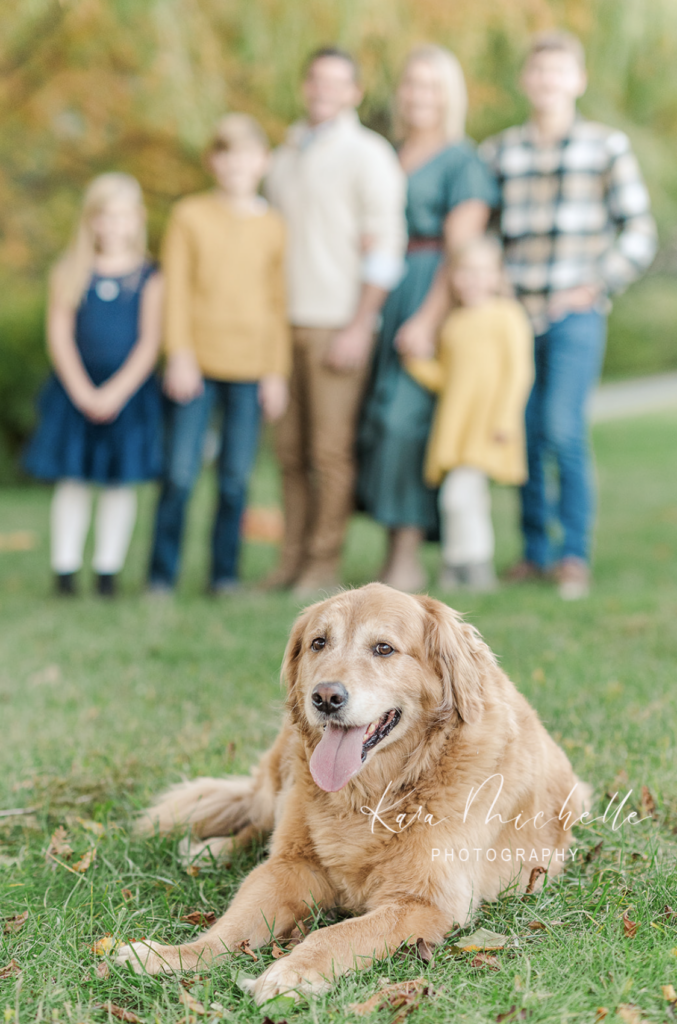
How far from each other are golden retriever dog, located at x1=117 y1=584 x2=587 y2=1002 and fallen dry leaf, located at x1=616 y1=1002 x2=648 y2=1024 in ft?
1.31

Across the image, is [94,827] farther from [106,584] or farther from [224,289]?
[224,289]

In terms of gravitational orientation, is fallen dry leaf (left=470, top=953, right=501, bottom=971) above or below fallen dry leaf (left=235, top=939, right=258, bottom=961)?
above

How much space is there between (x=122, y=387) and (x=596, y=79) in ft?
21.3

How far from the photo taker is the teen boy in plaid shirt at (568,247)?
548cm

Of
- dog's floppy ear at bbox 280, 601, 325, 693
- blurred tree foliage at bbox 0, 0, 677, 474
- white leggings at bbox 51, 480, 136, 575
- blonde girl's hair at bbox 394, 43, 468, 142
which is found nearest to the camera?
dog's floppy ear at bbox 280, 601, 325, 693

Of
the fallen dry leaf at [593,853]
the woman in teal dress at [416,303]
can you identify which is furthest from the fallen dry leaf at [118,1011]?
the woman in teal dress at [416,303]

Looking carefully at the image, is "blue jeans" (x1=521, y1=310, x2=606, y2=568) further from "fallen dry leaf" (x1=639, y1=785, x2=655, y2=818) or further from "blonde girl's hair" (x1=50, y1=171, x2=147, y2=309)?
"fallen dry leaf" (x1=639, y1=785, x2=655, y2=818)

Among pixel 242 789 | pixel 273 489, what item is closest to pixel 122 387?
pixel 242 789

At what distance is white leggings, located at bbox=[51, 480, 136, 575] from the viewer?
18.4 feet

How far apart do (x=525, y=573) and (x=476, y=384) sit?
4.16ft

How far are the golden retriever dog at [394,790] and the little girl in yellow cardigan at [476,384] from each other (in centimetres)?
299

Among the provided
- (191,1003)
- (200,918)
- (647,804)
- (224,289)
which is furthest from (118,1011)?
(224,289)

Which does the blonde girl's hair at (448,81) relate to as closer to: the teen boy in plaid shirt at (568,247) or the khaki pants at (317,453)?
the teen boy in plaid shirt at (568,247)

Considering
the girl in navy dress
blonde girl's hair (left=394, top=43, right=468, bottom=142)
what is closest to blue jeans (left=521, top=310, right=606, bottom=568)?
blonde girl's hair (left=394, top=43, right=468, bottom=142)
